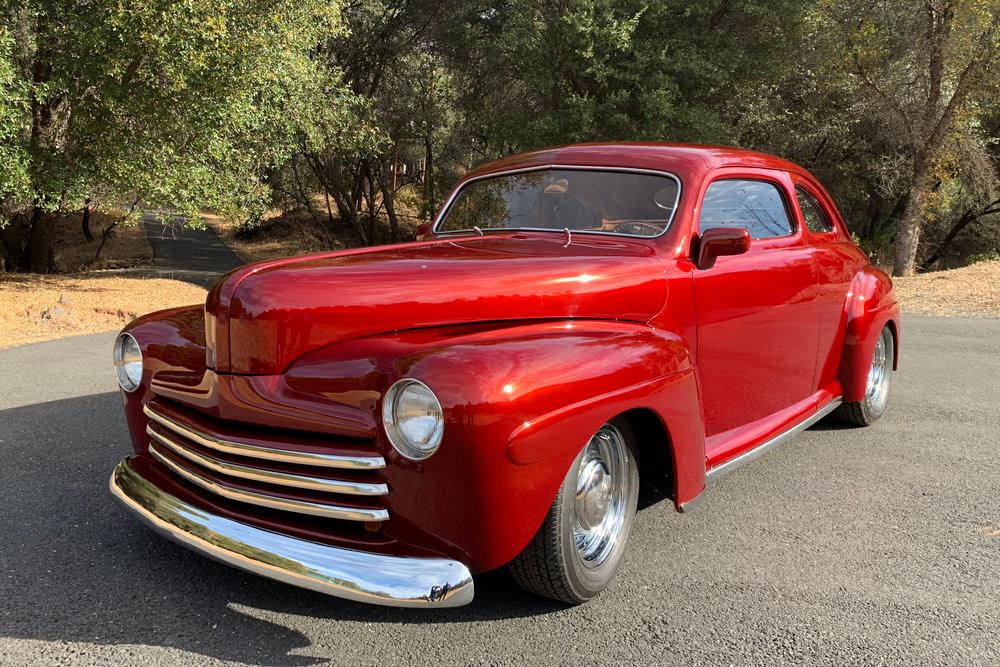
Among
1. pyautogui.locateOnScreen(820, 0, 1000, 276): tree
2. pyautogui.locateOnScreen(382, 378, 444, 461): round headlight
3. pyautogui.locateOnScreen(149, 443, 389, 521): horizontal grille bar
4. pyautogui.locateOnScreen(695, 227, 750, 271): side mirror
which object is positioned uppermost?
pyautogui.locateOnScreen(820, 0, 1000, 276): tree

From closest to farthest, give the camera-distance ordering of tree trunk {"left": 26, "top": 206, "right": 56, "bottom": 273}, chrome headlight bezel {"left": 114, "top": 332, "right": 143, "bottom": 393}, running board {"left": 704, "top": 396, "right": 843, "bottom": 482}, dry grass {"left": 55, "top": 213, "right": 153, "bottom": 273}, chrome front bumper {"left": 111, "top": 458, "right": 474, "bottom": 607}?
chrome front bumper {"left": 111, "top": 458, "right": 474, "bottom": 607} < chrome headlight bezel {"left": 114, "top": 332, "right": 143, "bottom": 393} < running board {"left": 704, "top": 396, "right": 843, "bottom": 482} < tree trunk {"left": 26, "top": 206, "right": 56, "bottom": 273} < dry grass {"left": 55, "top": 213, "right": 153, "bottom": 273}

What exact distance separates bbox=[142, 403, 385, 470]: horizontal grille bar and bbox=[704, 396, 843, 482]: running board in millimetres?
1563

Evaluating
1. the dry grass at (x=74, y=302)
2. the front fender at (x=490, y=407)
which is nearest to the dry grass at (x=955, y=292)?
the front fender at (x=490, y=407)

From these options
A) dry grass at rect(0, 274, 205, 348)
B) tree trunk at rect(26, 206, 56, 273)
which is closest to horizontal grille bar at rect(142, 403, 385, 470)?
dry grass at rect(0, 274, 205, 348)

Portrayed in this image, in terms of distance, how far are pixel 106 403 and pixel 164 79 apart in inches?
267

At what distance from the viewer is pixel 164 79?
10.5 meters

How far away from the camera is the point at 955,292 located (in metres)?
11.1

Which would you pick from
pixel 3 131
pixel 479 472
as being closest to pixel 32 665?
pixel 479 472

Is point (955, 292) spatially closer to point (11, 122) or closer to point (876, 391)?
point (876, 391)

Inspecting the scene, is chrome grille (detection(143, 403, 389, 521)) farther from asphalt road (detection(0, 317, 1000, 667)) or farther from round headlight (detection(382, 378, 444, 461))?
asphalt road (detection(0, 317, 1000, 667))

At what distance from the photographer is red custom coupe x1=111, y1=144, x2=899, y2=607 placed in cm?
224

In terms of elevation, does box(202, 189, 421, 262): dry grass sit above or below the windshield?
below

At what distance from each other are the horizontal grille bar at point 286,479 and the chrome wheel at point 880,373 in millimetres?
3790

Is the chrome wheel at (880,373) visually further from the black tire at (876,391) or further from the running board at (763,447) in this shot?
the running board at (763,447)
